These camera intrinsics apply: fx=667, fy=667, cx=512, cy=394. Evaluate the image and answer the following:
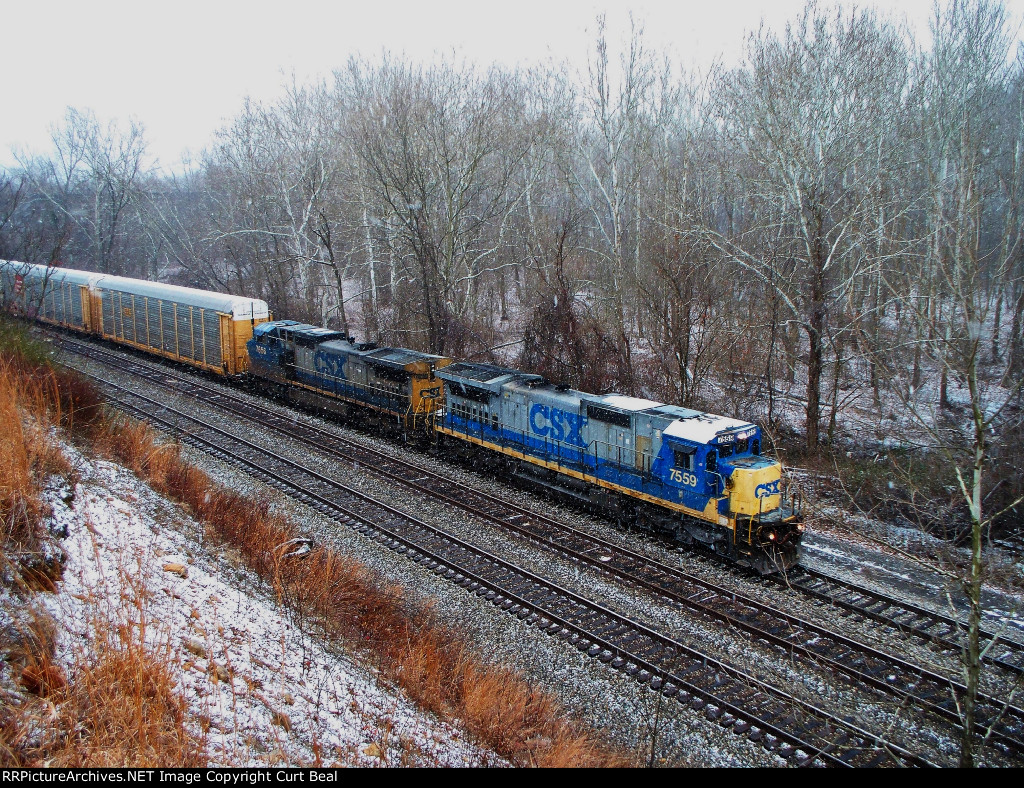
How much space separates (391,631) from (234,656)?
275 centimetres

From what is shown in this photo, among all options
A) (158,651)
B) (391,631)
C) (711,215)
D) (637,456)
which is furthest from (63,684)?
(711,215)

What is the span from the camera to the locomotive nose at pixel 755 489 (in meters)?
12.3

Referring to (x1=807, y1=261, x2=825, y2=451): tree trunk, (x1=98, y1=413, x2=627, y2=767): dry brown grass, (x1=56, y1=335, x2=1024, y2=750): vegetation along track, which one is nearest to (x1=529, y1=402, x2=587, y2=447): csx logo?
(x1=56, y1=335, x2=1024, y2=750): vegetation along track

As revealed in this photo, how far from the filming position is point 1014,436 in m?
16.0

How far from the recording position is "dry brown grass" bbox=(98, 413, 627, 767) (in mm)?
7637

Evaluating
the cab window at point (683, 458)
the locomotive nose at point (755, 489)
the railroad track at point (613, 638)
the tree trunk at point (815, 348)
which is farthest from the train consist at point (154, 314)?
the tree trunk at point (815, 348)

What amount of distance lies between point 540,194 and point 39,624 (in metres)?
33.7

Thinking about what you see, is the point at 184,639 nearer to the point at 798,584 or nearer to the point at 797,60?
the point at 798,584

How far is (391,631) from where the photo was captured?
Result: 32.3ft

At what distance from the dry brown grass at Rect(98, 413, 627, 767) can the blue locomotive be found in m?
5.37

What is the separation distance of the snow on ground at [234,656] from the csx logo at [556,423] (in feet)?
26.1

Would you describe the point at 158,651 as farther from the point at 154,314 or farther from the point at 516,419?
the point at 154,314

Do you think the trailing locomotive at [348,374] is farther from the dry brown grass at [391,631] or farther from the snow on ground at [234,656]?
the snow on ground at [234,656]

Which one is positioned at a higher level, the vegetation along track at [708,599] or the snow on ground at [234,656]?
the snow on ground at [234,656]
